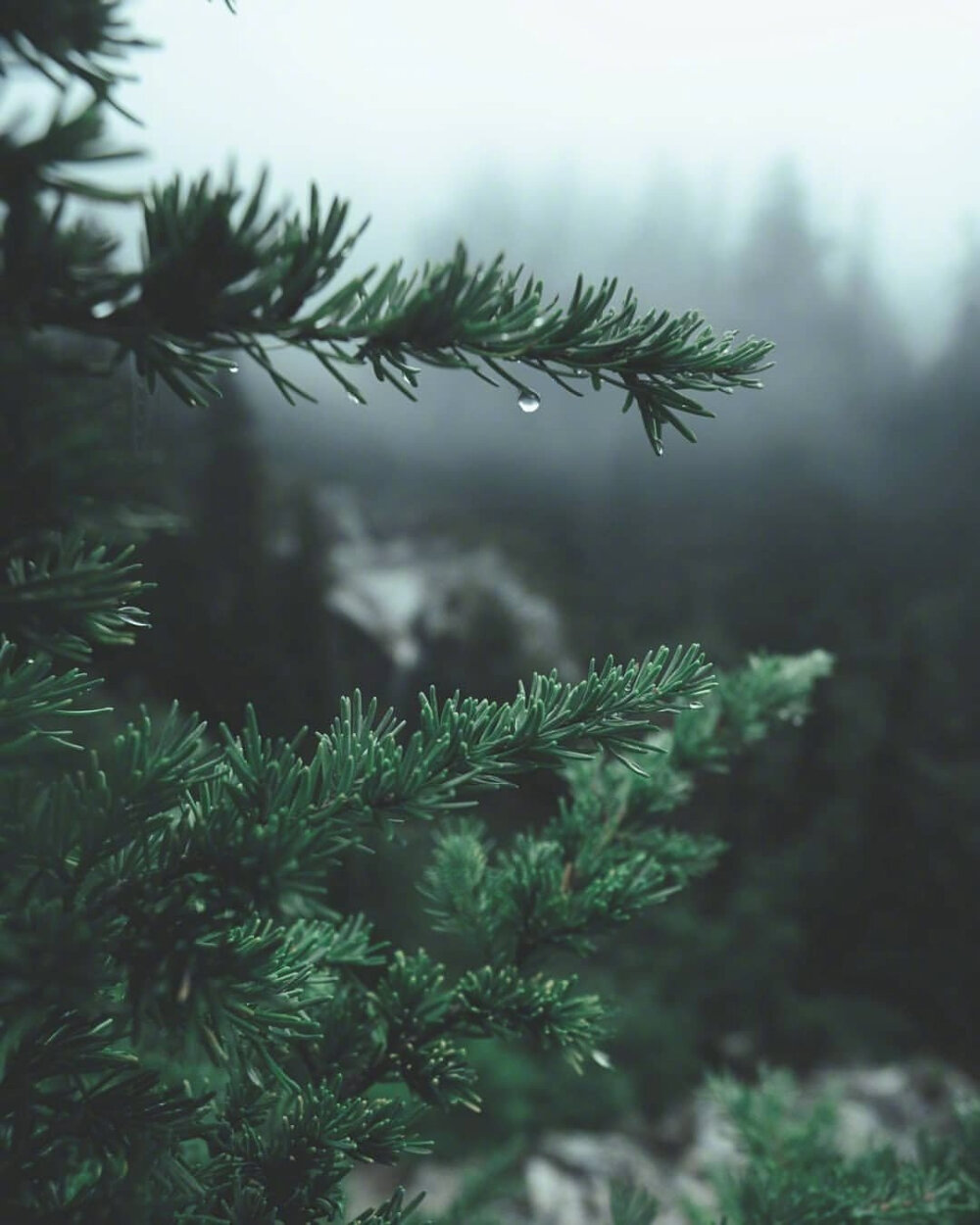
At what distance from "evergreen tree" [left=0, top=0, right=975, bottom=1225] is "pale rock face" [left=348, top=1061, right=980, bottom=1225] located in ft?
18.4

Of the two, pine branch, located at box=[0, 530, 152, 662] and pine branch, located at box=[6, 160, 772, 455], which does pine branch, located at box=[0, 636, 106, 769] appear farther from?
pine branch, located at box=[6, 160, 772, 455]

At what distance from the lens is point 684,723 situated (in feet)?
3.77

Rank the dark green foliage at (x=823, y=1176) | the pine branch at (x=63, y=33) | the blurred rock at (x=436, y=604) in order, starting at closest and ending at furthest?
the pine branch at (x=63, y=33), the dark green foliage at (x=823, y=1176), the blurred rock at (x=436, y=604)

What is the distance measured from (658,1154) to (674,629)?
42.6 feet

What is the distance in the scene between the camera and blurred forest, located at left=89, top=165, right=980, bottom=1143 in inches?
399

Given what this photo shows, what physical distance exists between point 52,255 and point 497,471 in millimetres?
31270

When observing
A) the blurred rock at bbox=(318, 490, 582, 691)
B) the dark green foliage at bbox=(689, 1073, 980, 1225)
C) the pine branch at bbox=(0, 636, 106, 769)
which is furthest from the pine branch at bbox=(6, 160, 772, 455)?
the blurred rock at bbox=(318, 490, 582, 691)

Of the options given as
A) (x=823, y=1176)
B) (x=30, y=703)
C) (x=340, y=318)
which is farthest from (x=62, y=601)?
(x=823, y=1176)

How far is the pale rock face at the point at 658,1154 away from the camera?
6531 mm

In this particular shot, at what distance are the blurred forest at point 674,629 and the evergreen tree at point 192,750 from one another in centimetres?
7

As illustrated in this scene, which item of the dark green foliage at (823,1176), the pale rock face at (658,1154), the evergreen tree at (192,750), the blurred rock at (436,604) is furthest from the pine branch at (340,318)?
the blurred rock at (436,604)

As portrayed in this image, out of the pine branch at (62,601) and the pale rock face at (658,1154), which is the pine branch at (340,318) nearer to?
the pine branch at (62,601)

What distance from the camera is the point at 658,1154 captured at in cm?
888

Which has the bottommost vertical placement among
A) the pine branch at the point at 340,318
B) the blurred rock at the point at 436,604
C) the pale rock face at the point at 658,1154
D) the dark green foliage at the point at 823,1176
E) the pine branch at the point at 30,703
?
the pale rock face at the point at 658,1154
